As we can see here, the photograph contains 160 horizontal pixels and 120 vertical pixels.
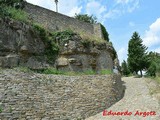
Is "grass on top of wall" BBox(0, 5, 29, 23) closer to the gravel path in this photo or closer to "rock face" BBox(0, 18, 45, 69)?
"rock face" BBox(0, 18, 45, 69)

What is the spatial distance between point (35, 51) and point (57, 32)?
3384 mm

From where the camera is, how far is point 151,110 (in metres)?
13.8

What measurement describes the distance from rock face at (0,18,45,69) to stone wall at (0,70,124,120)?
92.9 inches

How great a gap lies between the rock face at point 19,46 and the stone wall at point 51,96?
7.74ft

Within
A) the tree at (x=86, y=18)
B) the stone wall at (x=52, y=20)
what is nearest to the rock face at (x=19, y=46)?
the stone wall at (x=52, y=20)

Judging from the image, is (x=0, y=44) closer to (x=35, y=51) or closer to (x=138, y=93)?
(x=35, y=51)

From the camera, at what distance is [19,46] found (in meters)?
16.3

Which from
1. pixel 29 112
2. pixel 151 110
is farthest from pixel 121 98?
pixel 29 112

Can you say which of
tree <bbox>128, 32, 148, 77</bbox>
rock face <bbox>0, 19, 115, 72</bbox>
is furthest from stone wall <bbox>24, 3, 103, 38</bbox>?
tree <bbox>128, 32, 148, 77</bbox>

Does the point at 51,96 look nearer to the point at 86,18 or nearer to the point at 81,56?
the point at 81,56

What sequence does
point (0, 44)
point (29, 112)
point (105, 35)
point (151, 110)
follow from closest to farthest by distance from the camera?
point (29, 112) → point (151, 110) → point (0, 44) → point (105, 35)

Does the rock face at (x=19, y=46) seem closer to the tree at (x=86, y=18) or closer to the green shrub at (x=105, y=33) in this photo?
the green shrub at (x=105, y=33)

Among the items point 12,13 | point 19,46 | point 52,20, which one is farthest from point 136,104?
point 52,20

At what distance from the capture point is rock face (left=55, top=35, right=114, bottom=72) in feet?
63.5
